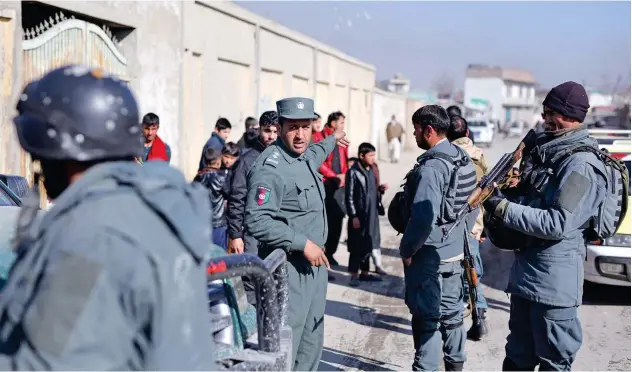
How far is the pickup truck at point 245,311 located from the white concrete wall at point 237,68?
966cm

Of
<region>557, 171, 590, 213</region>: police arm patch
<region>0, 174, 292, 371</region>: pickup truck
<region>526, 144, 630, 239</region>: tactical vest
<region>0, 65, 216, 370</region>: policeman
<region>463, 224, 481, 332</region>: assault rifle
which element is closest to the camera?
<region>0, 65, 216, 370</region>: policeman

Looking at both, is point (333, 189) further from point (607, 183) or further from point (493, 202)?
point (607, 183)

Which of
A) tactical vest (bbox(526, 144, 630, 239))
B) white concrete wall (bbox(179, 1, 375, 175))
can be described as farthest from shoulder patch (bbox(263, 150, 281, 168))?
white concrete wall (bbox(179, 1, 375, 175))

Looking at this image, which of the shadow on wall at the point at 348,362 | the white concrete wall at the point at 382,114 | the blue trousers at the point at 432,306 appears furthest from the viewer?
the white concrete wall at the point at 382,114

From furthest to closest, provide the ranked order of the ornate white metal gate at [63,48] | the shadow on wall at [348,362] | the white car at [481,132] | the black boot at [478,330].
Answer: the white car at [481,132], the ornate white metal gate at [63,48], the black boot at [478,330], the shadow on wall at [348,362]

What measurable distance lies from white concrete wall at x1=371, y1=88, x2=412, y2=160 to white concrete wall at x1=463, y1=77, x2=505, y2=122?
7054 cm

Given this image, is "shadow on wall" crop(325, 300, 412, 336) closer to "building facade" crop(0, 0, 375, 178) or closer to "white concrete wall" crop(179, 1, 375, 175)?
"building facade" crop(0, 0, 375, 178)

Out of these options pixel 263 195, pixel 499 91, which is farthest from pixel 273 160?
pixel 499 91

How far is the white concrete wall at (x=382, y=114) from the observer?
1266 inches

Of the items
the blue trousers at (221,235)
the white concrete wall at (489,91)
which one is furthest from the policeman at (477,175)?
the white concrete wall at (489,91)

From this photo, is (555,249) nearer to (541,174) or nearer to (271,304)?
(541,174)

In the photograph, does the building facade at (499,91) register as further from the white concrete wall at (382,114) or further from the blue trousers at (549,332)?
the blue trousers at (549,332)

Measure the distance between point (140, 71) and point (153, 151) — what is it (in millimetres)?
3930

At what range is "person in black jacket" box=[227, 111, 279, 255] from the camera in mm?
6539
